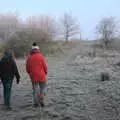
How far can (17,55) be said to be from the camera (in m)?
41.2

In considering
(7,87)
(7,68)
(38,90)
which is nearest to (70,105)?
(38,90)

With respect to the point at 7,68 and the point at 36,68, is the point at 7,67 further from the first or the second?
the point at 36,68

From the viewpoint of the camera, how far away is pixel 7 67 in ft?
32.1

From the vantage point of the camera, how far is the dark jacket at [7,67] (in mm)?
9750

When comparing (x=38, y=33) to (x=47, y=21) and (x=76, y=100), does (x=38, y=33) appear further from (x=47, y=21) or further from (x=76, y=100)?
(x=76, y=100)

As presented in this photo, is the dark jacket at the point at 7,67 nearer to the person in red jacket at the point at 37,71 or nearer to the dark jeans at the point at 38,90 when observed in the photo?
the person in red jacket at the point at 37,71

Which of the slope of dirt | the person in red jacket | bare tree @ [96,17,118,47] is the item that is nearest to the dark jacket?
the person in red jacket

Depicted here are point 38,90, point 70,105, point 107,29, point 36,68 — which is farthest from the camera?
point 107,29

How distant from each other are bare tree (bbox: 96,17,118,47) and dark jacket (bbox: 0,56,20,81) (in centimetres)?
7025

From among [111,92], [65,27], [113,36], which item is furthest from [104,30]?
[111,92]

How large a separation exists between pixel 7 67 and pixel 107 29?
73.5 m

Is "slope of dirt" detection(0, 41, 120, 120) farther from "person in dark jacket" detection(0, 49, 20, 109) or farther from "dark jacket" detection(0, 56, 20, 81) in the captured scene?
"dark jacket" detection(0, 56, 20, 81)

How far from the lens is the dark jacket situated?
32.0ft

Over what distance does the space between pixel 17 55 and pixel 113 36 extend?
44.9 meters
